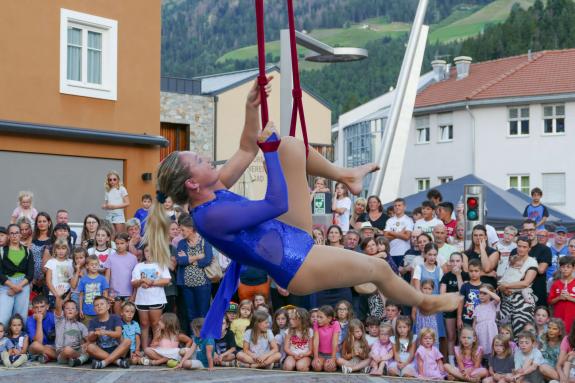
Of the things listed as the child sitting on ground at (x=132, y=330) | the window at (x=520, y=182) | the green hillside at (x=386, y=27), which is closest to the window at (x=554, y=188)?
the window at (x=520, y=182)

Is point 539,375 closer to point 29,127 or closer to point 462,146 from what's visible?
point 29,127

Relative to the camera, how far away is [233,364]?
11258 millimetres

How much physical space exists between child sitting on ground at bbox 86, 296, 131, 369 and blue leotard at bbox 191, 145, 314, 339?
19.0 feet

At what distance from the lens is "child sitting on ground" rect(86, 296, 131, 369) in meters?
11.1

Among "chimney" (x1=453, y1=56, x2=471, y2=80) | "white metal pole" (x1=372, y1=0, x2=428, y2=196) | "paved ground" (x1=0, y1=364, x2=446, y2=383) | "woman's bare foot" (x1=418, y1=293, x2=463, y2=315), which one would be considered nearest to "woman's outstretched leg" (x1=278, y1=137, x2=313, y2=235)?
"woman's bare foot" (x1=418, y1=293, x2=463, y2=315)

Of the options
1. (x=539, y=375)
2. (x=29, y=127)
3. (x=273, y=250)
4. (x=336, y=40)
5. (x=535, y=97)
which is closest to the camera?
(x=273, y=250)

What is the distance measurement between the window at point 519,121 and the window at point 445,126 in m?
2.51

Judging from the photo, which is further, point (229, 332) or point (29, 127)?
point (29, 127)

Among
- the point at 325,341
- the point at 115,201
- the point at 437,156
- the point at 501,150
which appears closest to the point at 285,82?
the point at 325,341

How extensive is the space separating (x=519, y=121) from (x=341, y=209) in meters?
25.3

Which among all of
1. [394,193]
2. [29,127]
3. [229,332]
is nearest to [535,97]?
[394,193]

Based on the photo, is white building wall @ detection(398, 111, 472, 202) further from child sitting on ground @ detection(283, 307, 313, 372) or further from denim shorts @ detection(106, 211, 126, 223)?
child sitting on ground @ detection(283, 307, 313, 372)

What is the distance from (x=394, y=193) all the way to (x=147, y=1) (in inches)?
252

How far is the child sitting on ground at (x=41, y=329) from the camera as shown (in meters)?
11.2
